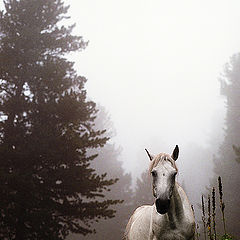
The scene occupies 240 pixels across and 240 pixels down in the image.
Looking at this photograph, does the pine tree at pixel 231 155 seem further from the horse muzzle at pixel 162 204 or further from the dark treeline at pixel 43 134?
the horse muzzle at pixel 162 204

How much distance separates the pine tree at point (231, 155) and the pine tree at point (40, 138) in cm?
1323

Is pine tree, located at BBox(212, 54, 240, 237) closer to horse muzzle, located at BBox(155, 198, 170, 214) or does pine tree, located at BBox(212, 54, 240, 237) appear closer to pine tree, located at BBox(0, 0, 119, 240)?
pine tree, located at BBox(0, 0, 119, 240)

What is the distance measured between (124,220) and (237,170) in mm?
12829

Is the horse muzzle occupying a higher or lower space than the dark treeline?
lower

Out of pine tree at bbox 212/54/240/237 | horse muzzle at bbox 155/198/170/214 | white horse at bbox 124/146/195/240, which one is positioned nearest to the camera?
horse muzzle at bbox 155/198/170/214

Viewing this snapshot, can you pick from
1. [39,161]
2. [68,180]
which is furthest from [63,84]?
[68,180]

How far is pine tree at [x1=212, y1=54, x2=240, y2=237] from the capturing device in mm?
21328

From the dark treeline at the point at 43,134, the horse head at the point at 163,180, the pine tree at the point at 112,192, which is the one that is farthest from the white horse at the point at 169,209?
the pine tree at the point at 112,192

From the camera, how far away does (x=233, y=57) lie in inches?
1211

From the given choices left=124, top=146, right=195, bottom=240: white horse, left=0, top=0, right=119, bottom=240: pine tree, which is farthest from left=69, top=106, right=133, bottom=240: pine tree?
left=124, top=146, right=195, bottom=240: white horse

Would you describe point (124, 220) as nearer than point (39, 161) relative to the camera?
No

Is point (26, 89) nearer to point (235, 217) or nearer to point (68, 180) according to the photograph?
point (68, 180)

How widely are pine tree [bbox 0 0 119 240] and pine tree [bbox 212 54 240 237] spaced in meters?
13.2

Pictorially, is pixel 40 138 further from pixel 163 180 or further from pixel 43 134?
pixel 163 180
